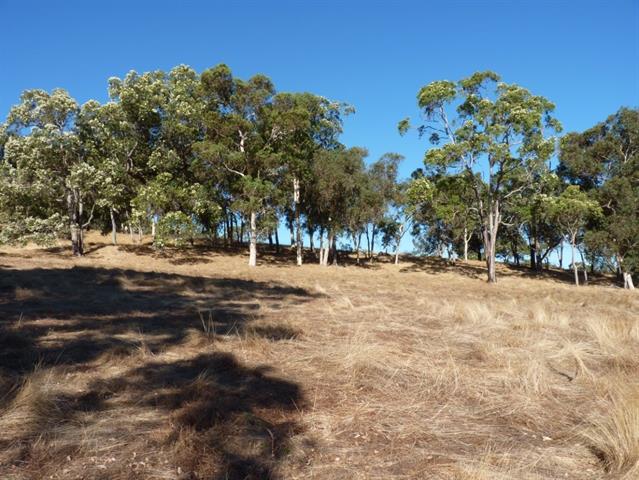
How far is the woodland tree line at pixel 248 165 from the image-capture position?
91.4ft

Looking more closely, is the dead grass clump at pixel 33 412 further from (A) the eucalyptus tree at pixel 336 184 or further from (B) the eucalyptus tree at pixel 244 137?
(A) the eucalyptus tree at pixel 336 184

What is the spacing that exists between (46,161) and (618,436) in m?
32.3

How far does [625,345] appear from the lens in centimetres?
745

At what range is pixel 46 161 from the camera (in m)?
27.8

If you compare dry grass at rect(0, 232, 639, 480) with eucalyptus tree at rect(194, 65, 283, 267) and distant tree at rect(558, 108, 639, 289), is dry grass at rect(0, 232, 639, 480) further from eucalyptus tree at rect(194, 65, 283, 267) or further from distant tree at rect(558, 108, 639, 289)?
distant tree at rect(558, 108, 639, 289)

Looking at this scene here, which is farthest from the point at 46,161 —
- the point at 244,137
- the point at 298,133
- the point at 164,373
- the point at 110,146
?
the point at 164,373

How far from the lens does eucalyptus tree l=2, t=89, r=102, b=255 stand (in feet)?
89.8

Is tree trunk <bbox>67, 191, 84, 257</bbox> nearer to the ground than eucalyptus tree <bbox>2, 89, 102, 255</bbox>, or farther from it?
nearer to the ground

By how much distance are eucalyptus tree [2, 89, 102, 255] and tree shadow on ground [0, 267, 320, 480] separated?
68.2ft

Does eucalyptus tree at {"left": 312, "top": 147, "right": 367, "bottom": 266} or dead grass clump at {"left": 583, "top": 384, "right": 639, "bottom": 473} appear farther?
eucalyptus tree at {"left": 312, "top": 147, "right": 367, "bottom": 266}

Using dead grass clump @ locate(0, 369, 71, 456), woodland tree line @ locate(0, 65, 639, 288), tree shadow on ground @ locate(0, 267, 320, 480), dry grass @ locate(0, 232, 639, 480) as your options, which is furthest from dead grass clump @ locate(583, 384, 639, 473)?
woodland tree line @ locate(0, 65, 639, 288)

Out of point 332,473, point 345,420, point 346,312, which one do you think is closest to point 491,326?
point 346,312

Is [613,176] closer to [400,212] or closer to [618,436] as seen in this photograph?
[400,212]

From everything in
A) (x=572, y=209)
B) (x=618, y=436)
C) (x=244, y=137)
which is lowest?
(x=618, y=436)
